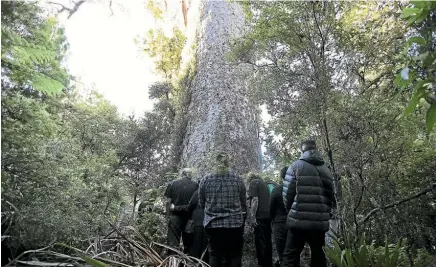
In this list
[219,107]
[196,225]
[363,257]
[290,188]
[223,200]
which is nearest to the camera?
[363,257]

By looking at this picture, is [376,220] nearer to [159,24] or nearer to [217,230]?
[217,230]

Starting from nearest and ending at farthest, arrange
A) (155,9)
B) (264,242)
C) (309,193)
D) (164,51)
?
(309,193) < (264,242) < (164,51) < (155,9)

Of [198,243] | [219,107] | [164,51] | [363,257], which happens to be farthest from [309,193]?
[164,51]

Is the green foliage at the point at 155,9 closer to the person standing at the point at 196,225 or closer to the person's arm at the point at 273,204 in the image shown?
the person standing at the point at 196,225

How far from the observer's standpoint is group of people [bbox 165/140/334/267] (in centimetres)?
402

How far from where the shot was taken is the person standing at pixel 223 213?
166 inches

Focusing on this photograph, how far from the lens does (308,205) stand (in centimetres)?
398

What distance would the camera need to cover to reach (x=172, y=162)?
27.3ft

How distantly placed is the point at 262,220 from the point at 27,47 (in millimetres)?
3610

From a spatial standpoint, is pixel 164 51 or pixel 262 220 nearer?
pixel 262 220

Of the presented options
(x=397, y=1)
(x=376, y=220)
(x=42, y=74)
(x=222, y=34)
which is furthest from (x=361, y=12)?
(x=42, y=74)

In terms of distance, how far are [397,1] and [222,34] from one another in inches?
176

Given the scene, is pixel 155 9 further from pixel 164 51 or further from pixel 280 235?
pixel 280 235

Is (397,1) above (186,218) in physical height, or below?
above
